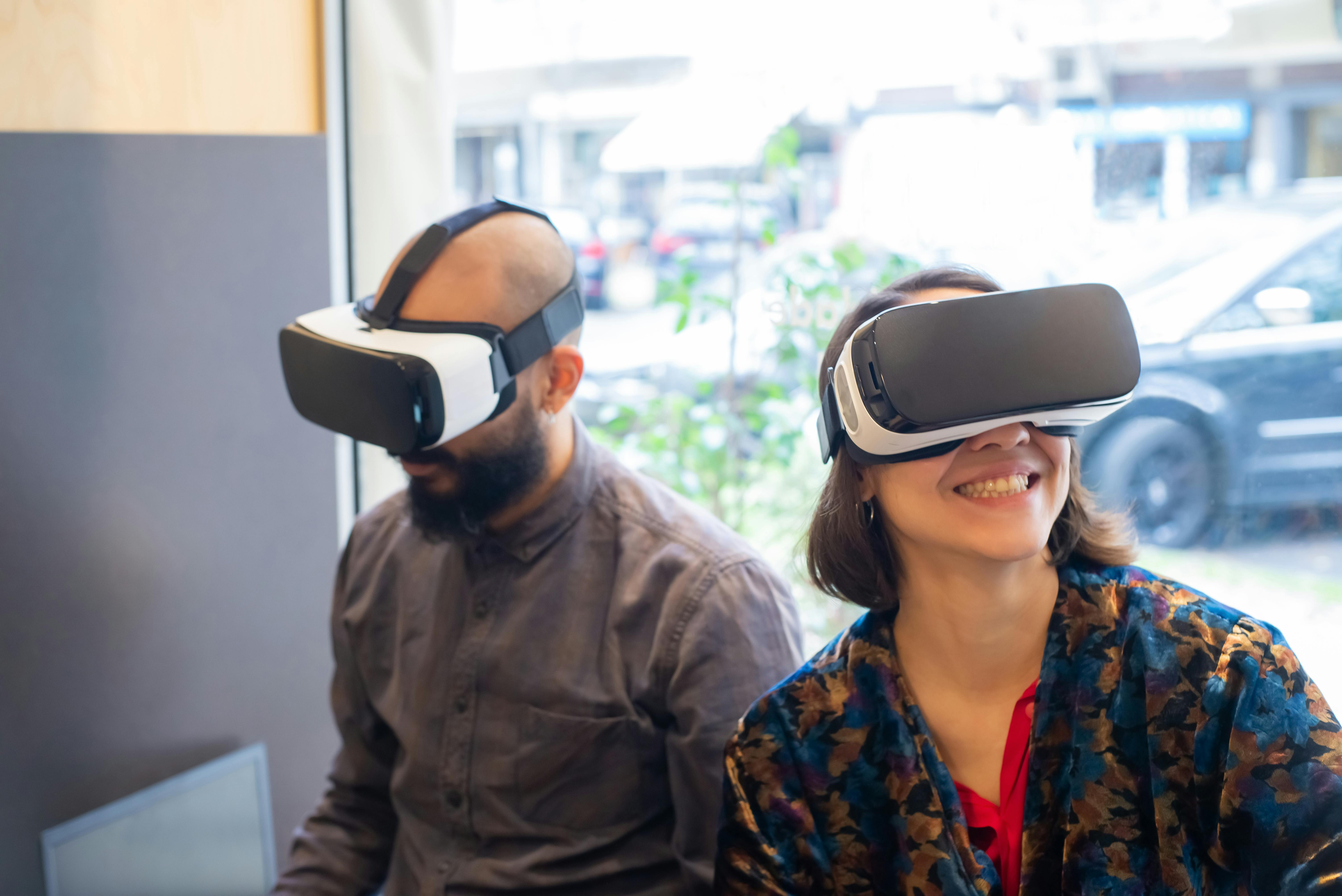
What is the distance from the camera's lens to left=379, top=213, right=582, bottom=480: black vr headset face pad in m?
1.37

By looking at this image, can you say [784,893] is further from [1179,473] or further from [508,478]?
[1179,473]

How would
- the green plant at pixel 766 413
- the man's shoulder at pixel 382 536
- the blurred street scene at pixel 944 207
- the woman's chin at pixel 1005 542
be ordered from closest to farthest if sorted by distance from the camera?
the woman's chin at pixel 1005 542, the man's shoulder at pixel 382 536, the blurred street scene at pixel 944 207, the green plant at pixel 766 413

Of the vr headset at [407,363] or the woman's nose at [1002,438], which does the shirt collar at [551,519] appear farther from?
the woman's nose at [1002,438]

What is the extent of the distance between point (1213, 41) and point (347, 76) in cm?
148

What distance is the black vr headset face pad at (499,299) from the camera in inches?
54.1

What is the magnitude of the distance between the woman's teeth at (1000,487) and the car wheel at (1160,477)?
783mm

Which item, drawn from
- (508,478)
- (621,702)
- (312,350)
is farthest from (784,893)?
(312,350)

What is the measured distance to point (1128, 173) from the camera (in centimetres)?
178

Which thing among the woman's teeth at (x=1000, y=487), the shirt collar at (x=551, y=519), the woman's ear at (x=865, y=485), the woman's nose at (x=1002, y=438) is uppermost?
the woman's nose at (x=1002, y=438)

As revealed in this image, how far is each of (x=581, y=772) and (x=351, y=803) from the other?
430 millimetres

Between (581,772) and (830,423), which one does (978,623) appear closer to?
(830,423)

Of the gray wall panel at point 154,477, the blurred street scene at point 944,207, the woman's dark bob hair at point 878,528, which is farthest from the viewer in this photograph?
the blurred street scene at point 944,207

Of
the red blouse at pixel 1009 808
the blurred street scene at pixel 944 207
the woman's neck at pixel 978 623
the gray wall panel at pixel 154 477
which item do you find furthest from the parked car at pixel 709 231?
the red blouse at pixel 1009 808

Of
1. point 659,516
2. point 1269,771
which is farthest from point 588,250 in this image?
point 1269,771
